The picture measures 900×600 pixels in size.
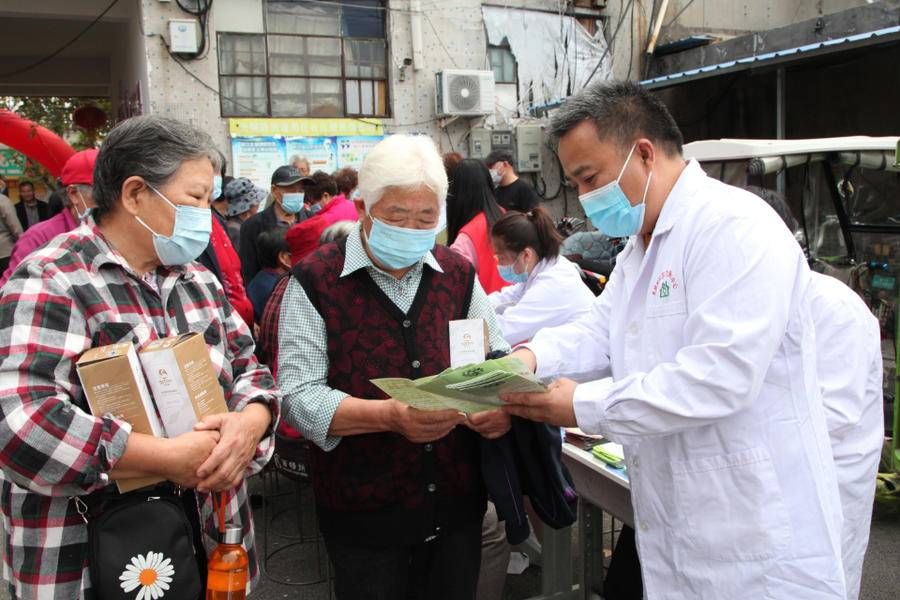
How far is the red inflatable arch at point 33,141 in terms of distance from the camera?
6.23 metres

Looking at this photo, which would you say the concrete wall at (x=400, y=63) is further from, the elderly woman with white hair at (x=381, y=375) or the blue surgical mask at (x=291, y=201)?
the elderly woman with white hair at (x=381, y=375)

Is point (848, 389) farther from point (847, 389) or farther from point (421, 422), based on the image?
point (421, 422)

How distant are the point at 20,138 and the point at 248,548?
579 cm

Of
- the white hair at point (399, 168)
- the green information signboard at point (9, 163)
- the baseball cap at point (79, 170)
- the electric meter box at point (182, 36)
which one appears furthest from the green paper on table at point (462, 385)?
the green information signboard at point (9, 163)

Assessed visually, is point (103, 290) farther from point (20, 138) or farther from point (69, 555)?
point (20, 138)

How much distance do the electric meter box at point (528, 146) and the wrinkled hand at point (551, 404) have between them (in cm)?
966

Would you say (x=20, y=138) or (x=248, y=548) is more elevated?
(x=20, y=138)

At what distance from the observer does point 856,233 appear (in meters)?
5.25

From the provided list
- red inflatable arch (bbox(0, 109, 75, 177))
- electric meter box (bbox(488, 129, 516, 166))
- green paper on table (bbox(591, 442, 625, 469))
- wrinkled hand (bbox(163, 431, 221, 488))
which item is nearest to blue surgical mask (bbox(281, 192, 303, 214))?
red inflatable arch (bbox(0, 109, 75, 177))

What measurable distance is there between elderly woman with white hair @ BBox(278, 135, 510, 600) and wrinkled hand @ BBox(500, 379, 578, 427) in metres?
0.14

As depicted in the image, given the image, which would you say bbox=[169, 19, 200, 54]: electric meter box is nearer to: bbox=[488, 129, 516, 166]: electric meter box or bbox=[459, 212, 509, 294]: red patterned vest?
bbox=[488, 129, 516, 166]: electric meter box

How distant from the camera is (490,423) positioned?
2.02 meters

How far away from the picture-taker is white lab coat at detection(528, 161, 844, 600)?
61.7 inches

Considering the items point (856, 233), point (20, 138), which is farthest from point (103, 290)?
point (20, 138)
